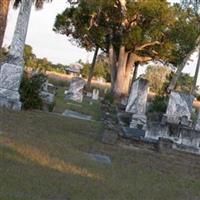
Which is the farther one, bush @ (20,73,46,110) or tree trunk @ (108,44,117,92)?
tree trunk @ (108,44,117,92)

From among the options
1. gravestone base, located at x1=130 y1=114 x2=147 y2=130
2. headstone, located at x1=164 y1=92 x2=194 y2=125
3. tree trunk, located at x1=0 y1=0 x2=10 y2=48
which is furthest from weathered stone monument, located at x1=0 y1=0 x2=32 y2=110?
headstone, located at x1=164 y1=92 x2=194 y2=125

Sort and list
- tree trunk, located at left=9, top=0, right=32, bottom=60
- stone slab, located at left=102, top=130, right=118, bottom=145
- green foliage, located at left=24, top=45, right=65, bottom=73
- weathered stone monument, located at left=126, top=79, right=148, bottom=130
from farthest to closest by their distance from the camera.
Result: green foliage, located at left=24, top=45, right=65, bottom=73 < weathered stone monument, located at left=126, top=79, right=148, bottom=130 < tree trunk, located at left=9, top=0, right=32, bottom=60 < stone slab, located at left=102, top=130, right=118, bottom=145

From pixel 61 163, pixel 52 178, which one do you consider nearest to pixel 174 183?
pixel 61 163

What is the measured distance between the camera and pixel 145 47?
47.4m

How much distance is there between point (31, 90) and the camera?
18.9 metres

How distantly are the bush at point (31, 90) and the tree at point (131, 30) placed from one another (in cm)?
2306

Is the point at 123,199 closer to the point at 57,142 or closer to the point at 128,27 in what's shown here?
the point at 57,142

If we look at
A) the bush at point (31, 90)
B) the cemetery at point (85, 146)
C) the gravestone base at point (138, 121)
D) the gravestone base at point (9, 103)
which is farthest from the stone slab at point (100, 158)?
the gravestone base at point (138, 121)

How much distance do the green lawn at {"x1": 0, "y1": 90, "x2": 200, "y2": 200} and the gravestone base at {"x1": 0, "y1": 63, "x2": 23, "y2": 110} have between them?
2.70 metres

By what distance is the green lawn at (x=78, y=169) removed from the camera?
7.44m

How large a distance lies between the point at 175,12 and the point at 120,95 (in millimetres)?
8154

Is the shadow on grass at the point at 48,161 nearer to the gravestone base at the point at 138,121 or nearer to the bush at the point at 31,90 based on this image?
the bush at the point at 31,90

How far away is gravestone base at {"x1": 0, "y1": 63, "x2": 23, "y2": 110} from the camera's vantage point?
1775 cm

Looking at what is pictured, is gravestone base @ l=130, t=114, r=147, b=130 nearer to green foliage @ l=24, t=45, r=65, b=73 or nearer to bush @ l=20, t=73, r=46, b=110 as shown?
bush @ l=20, t=73, r=46, b=110
